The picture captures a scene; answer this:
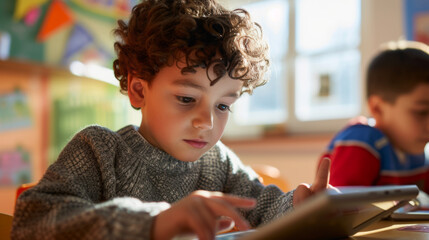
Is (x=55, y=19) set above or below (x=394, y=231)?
above

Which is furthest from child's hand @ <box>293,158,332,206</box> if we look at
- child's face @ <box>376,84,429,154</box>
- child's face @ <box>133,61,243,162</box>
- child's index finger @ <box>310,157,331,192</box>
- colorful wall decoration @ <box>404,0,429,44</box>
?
colorful wall decoration @ <box>404,0,429,44</box>

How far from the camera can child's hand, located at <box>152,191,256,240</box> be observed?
45cm

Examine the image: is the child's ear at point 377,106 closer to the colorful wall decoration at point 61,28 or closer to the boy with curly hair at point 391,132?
the boy with curly hair at point 391,132

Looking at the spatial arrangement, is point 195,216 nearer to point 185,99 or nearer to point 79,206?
point 79,206

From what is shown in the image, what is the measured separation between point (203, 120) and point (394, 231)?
0.35 meters

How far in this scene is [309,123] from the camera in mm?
3033

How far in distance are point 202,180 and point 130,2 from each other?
2623mm

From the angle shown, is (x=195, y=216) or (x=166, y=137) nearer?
(x=195, y=216)

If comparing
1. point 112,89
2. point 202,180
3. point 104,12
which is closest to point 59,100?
point 112,89

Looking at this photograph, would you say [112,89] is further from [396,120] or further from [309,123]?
[396,120]

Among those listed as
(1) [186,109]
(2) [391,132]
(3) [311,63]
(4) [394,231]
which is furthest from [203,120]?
(3) [311,63]

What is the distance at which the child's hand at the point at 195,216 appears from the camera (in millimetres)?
448

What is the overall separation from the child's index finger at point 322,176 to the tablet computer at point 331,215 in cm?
10

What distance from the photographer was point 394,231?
65 cm
